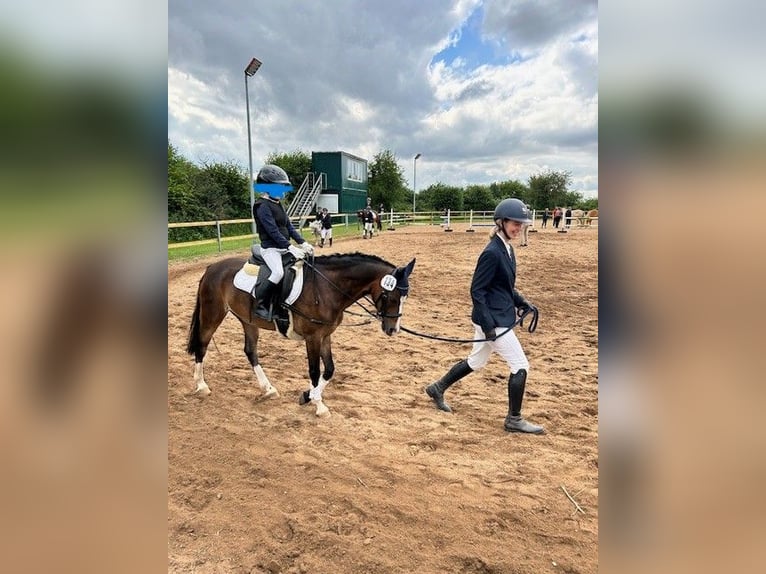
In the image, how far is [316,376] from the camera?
4.31 metres

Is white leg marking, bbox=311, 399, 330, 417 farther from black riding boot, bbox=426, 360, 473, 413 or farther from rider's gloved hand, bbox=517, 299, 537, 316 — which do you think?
rider's gloved hand, bbox=517, 299, 537, 316

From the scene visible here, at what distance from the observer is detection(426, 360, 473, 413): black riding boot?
419 cm

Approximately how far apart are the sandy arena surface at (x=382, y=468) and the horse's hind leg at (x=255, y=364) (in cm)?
13

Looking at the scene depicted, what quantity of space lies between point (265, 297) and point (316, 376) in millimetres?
988

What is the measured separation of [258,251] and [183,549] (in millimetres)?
2837

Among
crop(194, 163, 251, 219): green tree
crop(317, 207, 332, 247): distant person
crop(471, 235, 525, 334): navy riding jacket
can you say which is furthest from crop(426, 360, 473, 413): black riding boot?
crop(194, 163, 251, 219): green tree

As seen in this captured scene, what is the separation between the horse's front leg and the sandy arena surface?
107mm

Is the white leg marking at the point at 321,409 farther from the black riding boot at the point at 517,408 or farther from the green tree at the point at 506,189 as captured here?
the green tree at the point at 506,189

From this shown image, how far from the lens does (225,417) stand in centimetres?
414

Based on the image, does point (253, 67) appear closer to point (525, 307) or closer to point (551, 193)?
point (525, 307)

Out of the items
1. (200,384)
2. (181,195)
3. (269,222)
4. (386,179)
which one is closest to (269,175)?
(269,222)

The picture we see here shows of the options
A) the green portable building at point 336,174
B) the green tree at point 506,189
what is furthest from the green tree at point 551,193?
the green portable building at point 336,174
